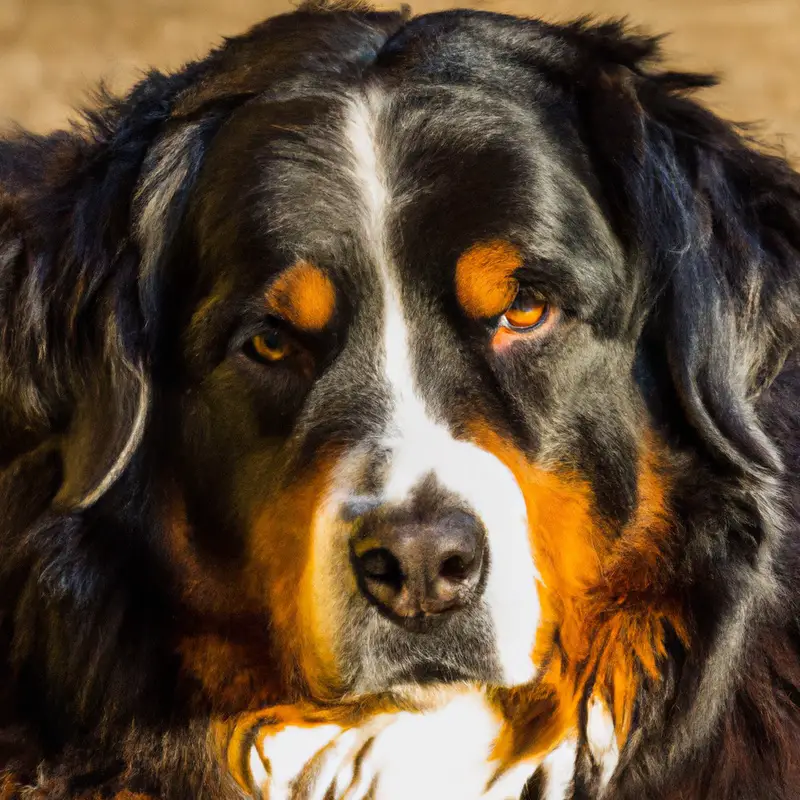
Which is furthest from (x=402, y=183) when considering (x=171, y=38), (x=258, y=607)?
(x=171, y=38)

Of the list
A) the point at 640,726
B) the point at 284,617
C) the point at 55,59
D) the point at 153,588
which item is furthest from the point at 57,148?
the point at 55,59

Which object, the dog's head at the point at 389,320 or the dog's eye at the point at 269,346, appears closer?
the dog's head at the point at 389,320

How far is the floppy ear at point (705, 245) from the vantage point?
2.28 m

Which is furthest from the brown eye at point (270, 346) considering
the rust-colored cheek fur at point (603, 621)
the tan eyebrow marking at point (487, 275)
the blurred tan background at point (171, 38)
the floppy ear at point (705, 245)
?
the blurred tan background at point (171, 38)

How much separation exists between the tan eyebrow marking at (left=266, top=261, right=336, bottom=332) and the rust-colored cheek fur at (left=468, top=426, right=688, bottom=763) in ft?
1.59

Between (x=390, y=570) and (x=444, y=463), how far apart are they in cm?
19

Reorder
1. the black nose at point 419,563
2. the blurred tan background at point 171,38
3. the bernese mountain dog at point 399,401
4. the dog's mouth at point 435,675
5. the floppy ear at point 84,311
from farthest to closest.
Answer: the blurred tan background at point 171,38, the floppy ear at point 84,311, the bernese mountain dog at point 399,401, the dog's mouth at point 435,675, the black nose at point 419,563

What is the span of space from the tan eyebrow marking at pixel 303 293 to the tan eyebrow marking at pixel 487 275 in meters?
0.22

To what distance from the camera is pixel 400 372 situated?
2.17 metres

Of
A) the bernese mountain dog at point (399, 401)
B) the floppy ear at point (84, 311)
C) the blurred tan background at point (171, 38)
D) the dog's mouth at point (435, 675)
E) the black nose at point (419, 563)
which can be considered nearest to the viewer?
the black nose at point (419, 563)

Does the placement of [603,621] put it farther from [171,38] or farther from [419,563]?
[171,38]

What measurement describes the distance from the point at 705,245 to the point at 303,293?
2.42 ft

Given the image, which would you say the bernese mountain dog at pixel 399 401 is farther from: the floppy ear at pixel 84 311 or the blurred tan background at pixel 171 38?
the blurred tan background at pixel 171 38

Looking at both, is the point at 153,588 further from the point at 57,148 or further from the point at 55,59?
the point at 55,59
